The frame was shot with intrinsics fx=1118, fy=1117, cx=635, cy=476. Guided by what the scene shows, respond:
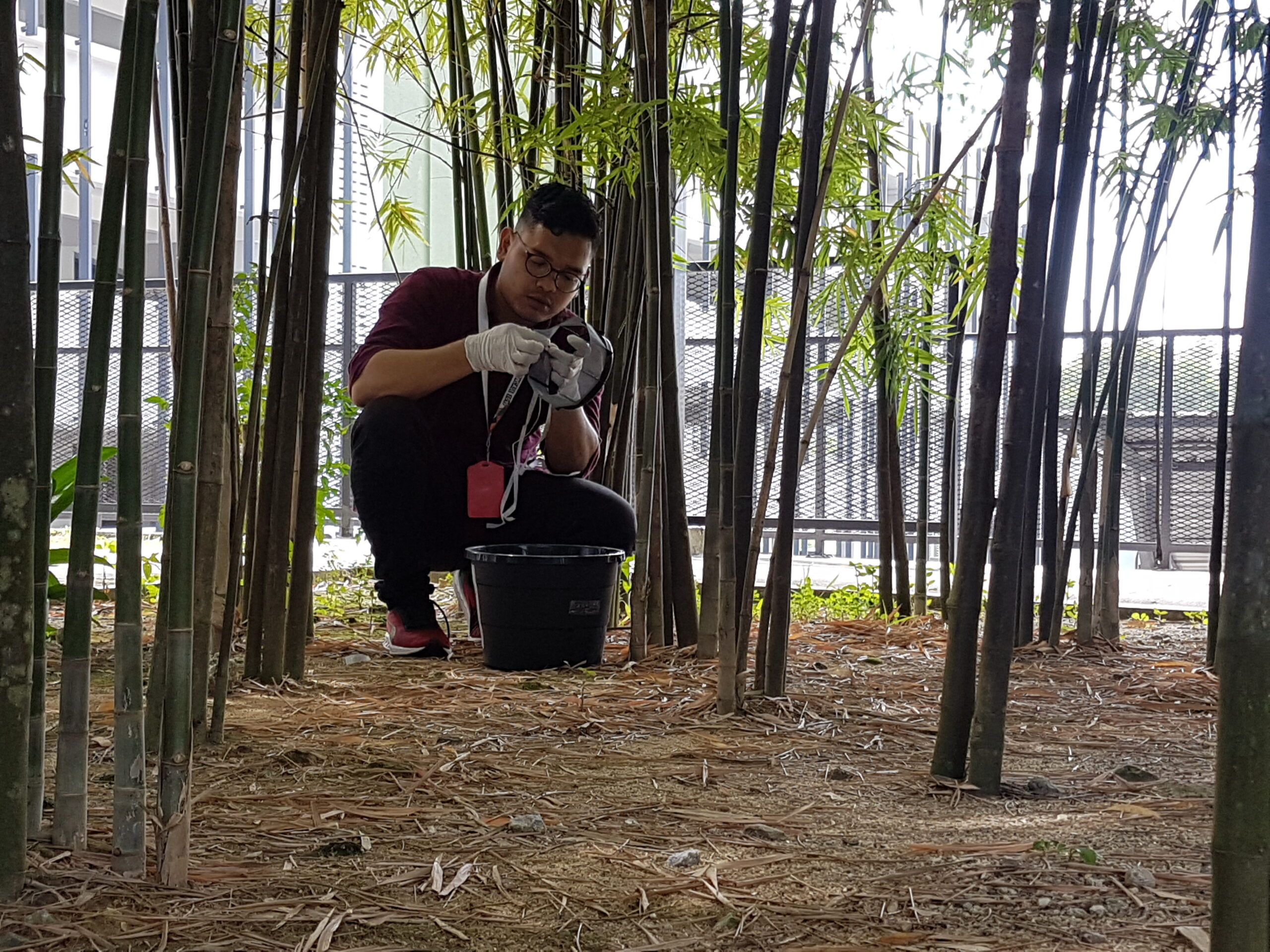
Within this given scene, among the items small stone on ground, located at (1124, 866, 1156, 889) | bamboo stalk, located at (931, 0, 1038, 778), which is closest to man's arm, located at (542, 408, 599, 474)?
bamboo stalk, located at (931, 0, 1038, 778)

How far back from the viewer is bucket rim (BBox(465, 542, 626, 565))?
1812 mm

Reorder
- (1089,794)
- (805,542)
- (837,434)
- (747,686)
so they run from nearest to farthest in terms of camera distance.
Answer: (1089,794) → (747,686) → (837,434) → (805,542)

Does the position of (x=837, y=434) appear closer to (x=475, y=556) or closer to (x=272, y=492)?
(x=475, y=556)

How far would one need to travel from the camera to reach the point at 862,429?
4652 millimetres

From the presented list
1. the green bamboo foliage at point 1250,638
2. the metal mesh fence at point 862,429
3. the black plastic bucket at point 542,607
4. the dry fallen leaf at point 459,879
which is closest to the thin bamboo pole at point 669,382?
the black plastic bucket at point 542,607

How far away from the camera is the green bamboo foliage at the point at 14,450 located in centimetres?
64

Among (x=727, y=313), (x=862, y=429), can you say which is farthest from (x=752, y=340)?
(x=862, y=429)

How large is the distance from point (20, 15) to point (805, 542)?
5.16m

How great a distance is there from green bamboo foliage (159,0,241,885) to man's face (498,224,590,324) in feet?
3.77

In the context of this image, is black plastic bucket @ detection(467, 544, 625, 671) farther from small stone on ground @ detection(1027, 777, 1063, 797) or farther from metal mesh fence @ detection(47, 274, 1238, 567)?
metal mesh fence @ detection(47, 274, 1238, 567)

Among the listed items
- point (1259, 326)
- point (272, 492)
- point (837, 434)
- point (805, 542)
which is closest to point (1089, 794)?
point (1259, 326)

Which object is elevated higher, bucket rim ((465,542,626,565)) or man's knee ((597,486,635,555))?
man's knee ((597,486,635,555))

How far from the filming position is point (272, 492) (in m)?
1.45

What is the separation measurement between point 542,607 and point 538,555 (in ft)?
0.33
